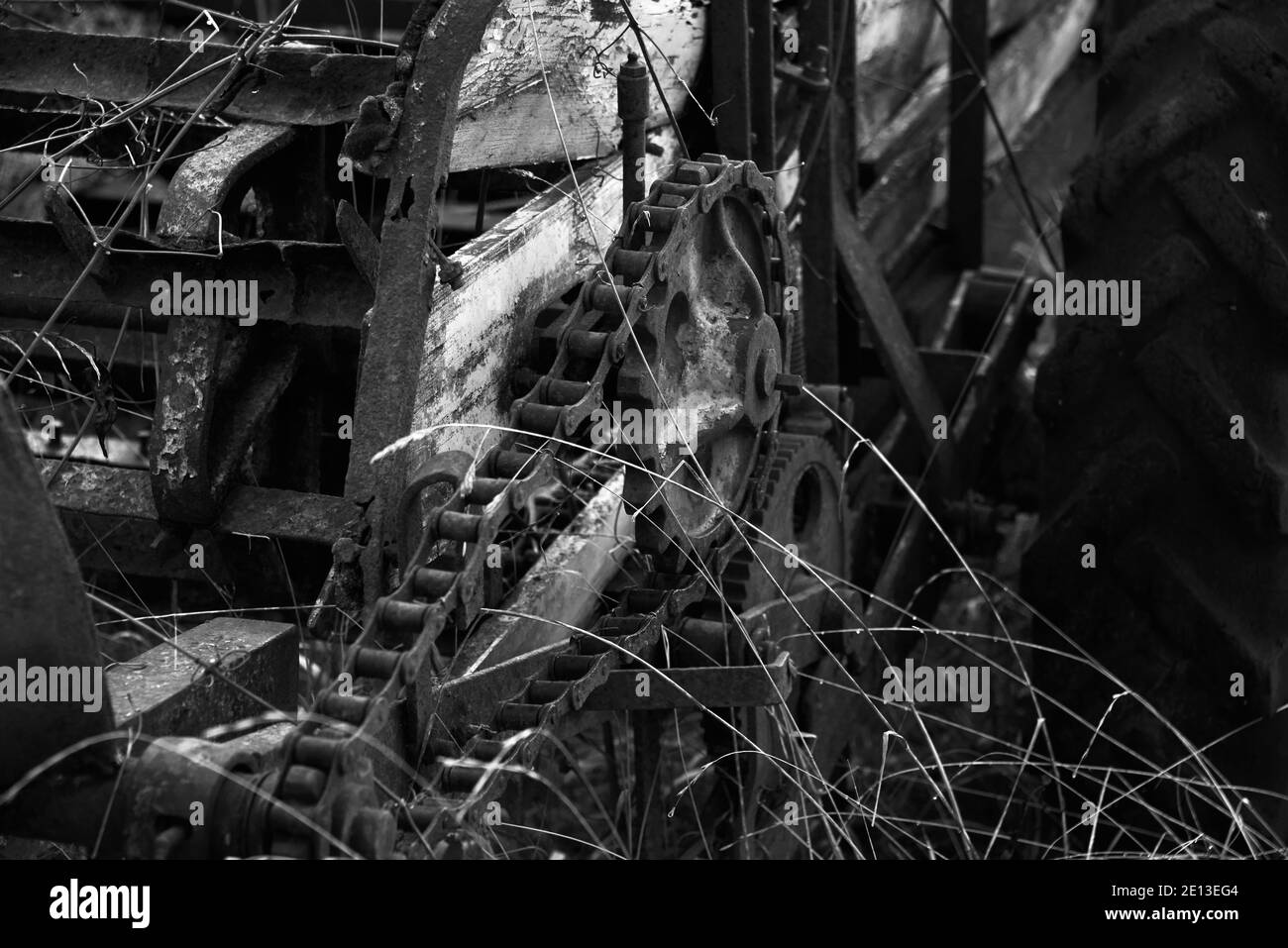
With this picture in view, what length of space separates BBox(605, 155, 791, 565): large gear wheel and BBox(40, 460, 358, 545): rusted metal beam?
0.49 m

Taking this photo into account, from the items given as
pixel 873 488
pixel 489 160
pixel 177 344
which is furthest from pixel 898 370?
pixel 177 344

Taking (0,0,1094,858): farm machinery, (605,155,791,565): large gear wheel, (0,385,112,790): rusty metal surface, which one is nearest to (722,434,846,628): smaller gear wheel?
(0,0,1094,858): farm machinery

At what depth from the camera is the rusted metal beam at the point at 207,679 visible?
1.90m

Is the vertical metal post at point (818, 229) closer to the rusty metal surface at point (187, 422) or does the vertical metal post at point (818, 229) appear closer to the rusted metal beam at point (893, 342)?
the rusted metal beam at point (893, 342)

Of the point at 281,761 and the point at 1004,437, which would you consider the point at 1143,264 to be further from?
the point at 281,761

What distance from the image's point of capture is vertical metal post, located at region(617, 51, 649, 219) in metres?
2.47

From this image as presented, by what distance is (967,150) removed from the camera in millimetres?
4188

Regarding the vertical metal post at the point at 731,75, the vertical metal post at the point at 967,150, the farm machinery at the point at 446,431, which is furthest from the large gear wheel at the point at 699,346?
the vertical metal post at the point at 967,150

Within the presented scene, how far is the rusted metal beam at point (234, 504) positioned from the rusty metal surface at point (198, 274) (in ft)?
0.91

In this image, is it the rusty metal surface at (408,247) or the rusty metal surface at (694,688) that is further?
the rusty metal surface at (694,688)

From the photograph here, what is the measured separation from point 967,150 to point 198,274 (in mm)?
2374

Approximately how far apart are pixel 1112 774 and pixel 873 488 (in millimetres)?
868

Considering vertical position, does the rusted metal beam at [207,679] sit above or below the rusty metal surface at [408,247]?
below

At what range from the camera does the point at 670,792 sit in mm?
3203
